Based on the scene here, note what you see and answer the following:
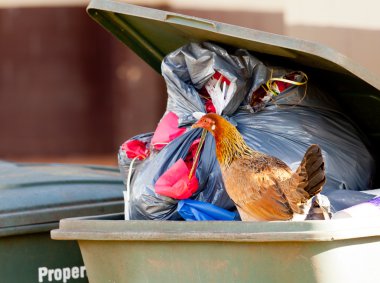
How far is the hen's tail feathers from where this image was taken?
9.68 feet

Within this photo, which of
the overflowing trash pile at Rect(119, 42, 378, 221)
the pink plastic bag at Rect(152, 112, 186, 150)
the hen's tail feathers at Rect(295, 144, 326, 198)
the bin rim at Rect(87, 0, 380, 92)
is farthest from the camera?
the pink plastic bag at Rect(152, 112, 186, 150)

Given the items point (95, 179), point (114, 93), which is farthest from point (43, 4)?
point (95, 179)

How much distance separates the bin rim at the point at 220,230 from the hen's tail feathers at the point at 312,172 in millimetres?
198

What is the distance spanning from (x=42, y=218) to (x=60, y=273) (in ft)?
0.78

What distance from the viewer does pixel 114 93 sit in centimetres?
966

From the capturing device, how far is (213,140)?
3.46m

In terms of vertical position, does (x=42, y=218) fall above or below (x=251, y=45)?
below

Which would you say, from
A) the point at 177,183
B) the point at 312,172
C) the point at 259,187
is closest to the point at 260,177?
the point at 259,187

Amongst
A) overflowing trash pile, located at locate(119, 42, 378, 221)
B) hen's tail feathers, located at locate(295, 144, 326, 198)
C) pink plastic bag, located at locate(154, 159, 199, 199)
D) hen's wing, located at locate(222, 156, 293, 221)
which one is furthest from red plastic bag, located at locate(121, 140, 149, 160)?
hen's tail feathers, located at locate(295, 144, 326, 198)

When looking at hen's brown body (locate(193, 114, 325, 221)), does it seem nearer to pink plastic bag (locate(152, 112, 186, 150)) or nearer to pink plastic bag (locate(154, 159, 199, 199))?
pink plastic bag (locate(154, 159, 199, 199))

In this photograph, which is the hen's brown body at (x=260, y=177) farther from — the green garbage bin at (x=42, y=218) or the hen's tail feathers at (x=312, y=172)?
the green garbage bin at (x=42, y=218)

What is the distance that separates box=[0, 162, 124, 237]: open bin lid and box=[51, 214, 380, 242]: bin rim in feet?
1.43

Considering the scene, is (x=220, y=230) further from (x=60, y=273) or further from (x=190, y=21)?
(x=60, y=273)

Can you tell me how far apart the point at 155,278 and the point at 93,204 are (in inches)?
37.3
